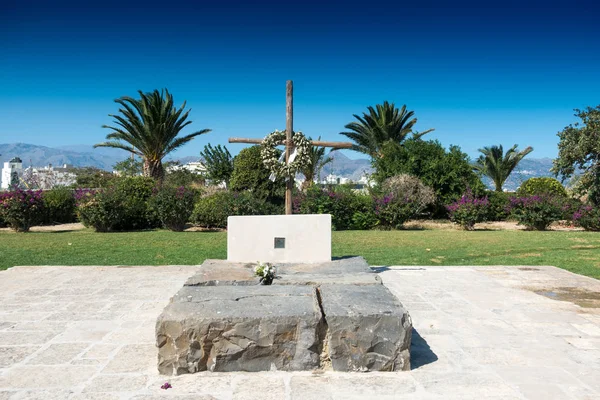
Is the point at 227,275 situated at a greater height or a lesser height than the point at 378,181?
lesser

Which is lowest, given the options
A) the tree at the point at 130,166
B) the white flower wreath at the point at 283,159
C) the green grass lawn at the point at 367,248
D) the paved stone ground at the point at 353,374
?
the paved stone ground at the point at 353,374

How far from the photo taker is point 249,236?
22.7 feet

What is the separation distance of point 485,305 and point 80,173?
37.7 m

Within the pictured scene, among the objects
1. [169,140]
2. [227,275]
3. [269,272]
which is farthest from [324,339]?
[169,140]

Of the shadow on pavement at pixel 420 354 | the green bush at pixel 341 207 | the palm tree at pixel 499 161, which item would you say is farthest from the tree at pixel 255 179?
the palm tree at pixel 499 161

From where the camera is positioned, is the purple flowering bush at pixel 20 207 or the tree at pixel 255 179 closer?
the purple flowering bush at pixel 20 207

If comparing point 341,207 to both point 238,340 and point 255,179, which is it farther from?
point 238,340

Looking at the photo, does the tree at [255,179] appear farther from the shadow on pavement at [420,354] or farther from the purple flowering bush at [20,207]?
the shadow on pavement at [420,354]

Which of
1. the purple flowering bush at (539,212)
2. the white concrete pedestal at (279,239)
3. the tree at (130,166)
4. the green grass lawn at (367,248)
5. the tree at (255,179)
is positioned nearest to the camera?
the white concrete pedestal at (279,239)

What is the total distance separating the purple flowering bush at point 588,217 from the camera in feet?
54.9

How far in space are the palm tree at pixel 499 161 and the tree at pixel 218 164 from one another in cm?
1702

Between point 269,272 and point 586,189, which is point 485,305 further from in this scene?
point 586,189

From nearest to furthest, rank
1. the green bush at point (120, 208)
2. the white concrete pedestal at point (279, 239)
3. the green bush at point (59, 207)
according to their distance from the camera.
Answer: the white concrete pedestal at point (279, 239) < the green bush at point (120, 208) < the green bush at point (59, 207)

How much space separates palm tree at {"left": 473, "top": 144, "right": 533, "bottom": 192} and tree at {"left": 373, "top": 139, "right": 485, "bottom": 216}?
1332cm
